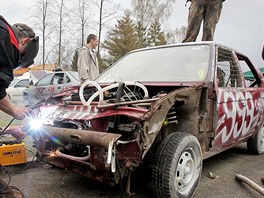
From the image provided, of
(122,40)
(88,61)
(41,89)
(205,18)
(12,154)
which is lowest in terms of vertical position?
(12,154)

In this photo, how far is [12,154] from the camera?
3.78m

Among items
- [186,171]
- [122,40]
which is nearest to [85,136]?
[186,171]

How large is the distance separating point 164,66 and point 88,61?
2.50m

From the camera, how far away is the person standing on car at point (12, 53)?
188 cm

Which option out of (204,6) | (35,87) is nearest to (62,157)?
(204,6)

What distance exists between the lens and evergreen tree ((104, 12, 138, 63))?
1430 inches

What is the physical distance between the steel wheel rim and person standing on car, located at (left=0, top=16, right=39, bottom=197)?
1443 millimetres

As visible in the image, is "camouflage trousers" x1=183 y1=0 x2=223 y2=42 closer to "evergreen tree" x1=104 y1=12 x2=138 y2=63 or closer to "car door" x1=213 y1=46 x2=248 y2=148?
"car door" x1=213 y1=46 x2=248 y2=148

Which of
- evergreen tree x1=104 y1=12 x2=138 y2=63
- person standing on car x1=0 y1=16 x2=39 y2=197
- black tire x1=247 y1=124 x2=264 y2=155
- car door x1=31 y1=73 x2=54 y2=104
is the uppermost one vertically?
evergreen tree x1=104 y1=12 x2=138 y2=63

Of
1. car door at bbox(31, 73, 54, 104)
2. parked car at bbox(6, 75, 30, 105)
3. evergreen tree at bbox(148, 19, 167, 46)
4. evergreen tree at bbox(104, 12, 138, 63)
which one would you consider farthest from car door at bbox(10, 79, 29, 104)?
evergreen tree at bbox(148, 19, 167, 46)

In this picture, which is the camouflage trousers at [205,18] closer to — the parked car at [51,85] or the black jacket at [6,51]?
the parked car at [51,85]

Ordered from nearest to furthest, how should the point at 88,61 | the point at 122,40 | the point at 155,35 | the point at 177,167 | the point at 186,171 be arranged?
the point at 177,167 < the point at 186,171 < the point at 88,61 < the point at 122,40 < the point at 155,35

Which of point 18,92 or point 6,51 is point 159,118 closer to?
point 6,51

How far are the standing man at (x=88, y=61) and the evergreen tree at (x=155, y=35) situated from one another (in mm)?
36993
